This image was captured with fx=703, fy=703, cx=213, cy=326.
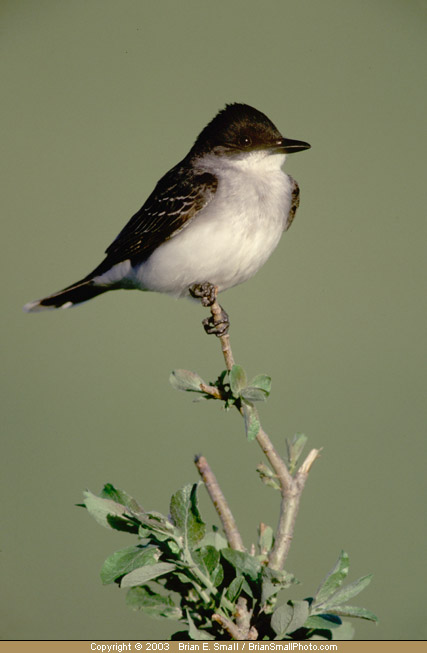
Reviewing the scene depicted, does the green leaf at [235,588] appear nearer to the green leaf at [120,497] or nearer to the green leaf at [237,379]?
the green leaf at [120,497]

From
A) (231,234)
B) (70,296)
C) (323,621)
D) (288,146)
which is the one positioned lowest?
(323,621)

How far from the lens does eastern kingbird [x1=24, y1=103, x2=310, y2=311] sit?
2.28 metres

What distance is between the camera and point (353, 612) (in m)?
0.78

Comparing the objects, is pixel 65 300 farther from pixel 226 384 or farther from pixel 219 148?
pixel 226 384

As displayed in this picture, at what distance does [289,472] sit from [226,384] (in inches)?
5.9

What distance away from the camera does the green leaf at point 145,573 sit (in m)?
0.76

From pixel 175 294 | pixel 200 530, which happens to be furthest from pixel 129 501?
pixel 175 294

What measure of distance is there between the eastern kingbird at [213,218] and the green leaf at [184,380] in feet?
4.32

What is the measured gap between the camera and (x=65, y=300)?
277 cm

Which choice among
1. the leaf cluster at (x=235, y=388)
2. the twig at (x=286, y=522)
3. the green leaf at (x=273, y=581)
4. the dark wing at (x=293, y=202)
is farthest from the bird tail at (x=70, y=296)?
the green leaf at (x=273, y=581)

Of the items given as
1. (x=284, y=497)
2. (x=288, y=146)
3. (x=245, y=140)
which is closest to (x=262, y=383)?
(x=284, y=497)

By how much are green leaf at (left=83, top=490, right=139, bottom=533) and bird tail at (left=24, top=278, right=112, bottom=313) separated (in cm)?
189

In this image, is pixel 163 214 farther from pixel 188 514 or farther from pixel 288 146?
pixel 188 514

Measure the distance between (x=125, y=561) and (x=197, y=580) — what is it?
0.09 meters
